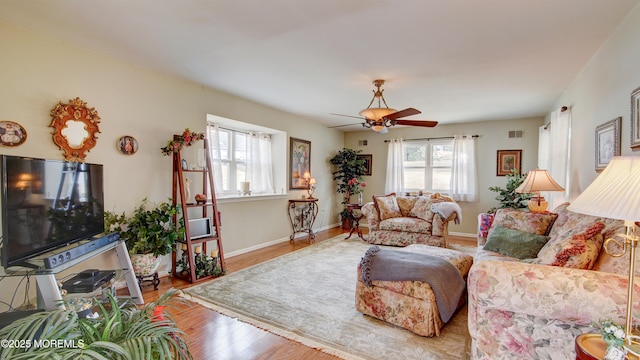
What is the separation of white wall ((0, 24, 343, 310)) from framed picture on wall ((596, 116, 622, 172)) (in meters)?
4.24

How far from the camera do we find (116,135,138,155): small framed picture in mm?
3068

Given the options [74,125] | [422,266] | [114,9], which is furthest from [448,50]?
[74,125]

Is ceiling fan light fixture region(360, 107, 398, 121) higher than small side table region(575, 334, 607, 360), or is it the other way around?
ceiling fan light fixture region(360, 107, 398, 121)

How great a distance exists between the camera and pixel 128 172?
3160 millimetres

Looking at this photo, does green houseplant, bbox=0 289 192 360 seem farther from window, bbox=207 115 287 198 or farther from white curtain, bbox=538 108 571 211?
white curtain, bbox=538 108 571 211

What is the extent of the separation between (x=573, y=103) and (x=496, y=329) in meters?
3.37

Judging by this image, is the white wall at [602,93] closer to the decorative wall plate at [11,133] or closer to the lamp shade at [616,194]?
the lamp shade at [616,194]

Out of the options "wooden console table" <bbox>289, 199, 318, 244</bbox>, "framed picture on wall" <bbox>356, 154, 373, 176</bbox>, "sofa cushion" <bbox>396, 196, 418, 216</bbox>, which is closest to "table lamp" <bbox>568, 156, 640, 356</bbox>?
"sofa cushion" <bbox>396, 196, 418, 216</bbox>

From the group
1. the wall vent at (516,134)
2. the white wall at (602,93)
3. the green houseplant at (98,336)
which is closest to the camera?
the green houseplant at (98,336)

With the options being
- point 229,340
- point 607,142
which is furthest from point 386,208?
point 229,340

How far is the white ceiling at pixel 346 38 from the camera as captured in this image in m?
2.05

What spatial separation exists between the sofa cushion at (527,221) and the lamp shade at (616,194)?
2043 mm

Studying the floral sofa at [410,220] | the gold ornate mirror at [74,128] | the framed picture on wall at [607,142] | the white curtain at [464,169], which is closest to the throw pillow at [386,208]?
the floral sofa at [410,220]

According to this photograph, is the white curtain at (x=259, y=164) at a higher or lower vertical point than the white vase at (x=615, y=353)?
higher
